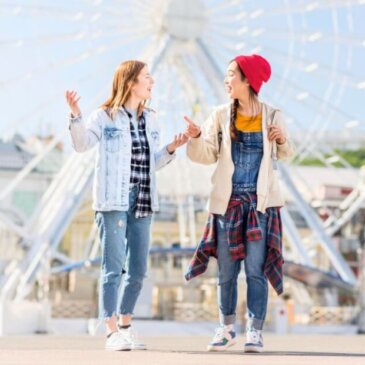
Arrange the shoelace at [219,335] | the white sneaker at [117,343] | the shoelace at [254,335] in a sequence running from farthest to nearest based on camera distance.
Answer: the shoelace at [219,335] < the shoelace at [254,335] < the white sneaker at [117,343]

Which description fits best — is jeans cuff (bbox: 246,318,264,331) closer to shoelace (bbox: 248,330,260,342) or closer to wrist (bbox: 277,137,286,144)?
shoelace (bbox: 248,330,260,342)

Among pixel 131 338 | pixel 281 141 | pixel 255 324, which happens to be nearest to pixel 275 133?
pixel 281 141

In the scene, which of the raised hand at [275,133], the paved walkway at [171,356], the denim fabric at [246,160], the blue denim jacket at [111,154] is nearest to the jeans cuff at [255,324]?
the paved walkway at [171,356]

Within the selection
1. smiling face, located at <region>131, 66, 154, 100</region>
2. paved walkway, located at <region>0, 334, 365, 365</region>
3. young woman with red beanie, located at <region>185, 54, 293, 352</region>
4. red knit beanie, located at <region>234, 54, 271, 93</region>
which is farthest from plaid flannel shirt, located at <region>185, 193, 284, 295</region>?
smiling face, located at <region>131, 66, 154, 100</region>

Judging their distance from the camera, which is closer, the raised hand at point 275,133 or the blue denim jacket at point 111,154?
the blue denim jacket at point 111,154

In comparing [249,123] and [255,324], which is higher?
[249,123]

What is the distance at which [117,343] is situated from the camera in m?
5.21

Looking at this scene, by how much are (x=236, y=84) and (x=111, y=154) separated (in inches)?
32.3

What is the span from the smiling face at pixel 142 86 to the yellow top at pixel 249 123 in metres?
0.54

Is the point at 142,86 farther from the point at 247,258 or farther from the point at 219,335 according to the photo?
the point at 219,335

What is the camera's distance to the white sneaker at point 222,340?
5.36 m

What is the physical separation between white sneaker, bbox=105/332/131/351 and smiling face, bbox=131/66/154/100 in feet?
4.50

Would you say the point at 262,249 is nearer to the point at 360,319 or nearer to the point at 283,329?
the point at 283,329

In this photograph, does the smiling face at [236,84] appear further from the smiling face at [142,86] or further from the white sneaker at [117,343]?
the white sneaker at [117,343]
